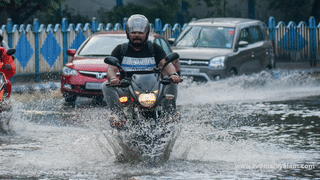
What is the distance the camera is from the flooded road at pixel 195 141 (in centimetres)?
689

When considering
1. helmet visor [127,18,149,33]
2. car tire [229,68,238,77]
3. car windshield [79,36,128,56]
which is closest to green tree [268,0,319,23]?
car tire [229,68,238,77]

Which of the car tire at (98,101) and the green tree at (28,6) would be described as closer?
the car tire at (98,101)

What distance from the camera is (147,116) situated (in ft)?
22.3

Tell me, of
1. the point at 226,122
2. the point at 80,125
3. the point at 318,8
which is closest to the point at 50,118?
the point at 80,125

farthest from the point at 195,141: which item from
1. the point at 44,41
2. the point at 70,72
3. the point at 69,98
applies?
the point at 44,41

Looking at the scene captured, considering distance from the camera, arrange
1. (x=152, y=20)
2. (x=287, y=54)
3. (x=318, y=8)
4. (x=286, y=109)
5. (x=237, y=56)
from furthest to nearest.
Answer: (x=318, y=8), (x=152, y=20), (x=287, y=54), (x=237, y=56), (x=286, y=109)

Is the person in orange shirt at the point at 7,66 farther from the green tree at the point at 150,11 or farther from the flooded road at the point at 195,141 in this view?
the green tree at the point at 150,11

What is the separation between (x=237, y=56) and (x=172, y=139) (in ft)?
29.9

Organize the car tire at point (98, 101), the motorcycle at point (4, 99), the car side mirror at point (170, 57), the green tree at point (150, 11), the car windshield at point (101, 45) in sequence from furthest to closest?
the green tree at point (150, 11) → the car windshield at point (101, 45) → the car tire at point (98, 101) → the motorcycle at point (4, 99) → the car side mirror at point (170, 57)

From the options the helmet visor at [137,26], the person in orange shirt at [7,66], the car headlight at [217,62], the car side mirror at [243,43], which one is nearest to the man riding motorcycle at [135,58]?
the helmet visor at [137,26]

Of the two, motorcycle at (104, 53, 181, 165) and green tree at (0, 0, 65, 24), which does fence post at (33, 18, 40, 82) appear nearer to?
green tree at (0, 0, 65, 24)

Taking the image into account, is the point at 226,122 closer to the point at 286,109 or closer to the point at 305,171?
the point at 286,109

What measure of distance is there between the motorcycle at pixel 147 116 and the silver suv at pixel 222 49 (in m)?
8.55

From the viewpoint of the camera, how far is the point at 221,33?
1653 centimetres
